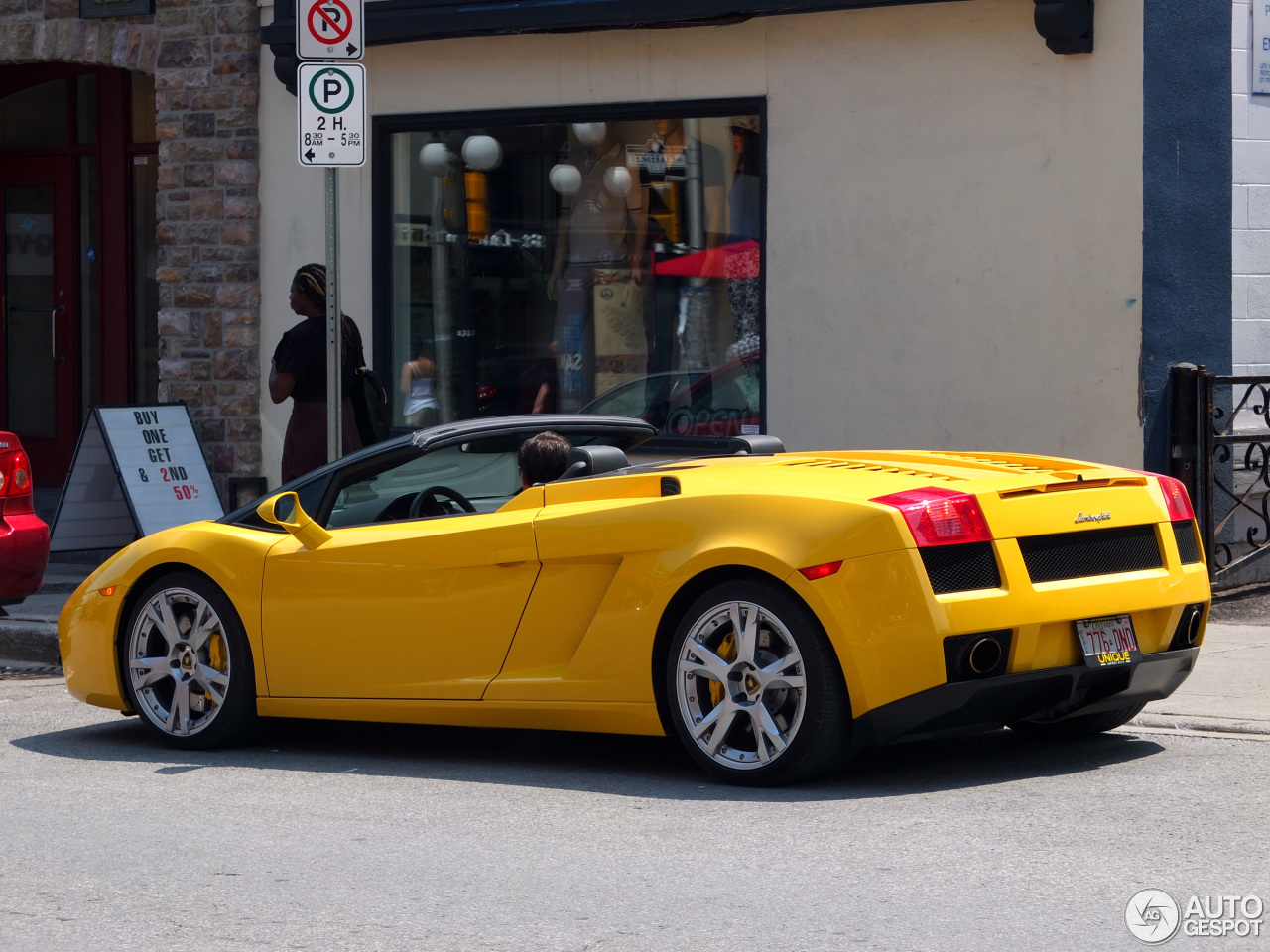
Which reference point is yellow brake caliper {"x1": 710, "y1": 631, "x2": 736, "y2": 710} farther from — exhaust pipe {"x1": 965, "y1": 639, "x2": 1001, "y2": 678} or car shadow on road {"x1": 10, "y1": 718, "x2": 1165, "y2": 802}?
exhaust pipe {"x1": 965, "y1": 639, "x2": 1001, "y2": 678}

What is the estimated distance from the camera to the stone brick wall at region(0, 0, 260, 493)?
41.2 feet

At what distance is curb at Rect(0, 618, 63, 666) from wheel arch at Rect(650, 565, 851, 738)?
4901mm

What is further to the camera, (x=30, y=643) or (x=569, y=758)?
(x=30, y=643)

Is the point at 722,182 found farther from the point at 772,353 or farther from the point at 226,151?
the point at 226,151

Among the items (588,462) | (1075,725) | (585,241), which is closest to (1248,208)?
(585,241)

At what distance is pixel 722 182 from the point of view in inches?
448

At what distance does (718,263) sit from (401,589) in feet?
17.5

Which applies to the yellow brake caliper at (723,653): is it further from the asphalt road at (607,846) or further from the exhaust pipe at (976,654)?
the exhaust pipe at (976,654)

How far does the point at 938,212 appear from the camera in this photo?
34.6 feet

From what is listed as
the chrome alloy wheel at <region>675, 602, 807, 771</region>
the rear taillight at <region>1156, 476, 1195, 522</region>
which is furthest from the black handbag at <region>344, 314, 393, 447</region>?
the rear taillight at <region>1156, 476, 1195, 522</region>


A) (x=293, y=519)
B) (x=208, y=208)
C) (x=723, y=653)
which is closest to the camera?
(x=723, y=653)

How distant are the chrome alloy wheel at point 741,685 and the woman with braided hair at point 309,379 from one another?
4.87 m

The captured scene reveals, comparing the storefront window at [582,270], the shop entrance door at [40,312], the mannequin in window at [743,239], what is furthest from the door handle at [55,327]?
the mannequin in window at [743,239]

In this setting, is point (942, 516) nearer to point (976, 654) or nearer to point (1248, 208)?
point (976, 654)
